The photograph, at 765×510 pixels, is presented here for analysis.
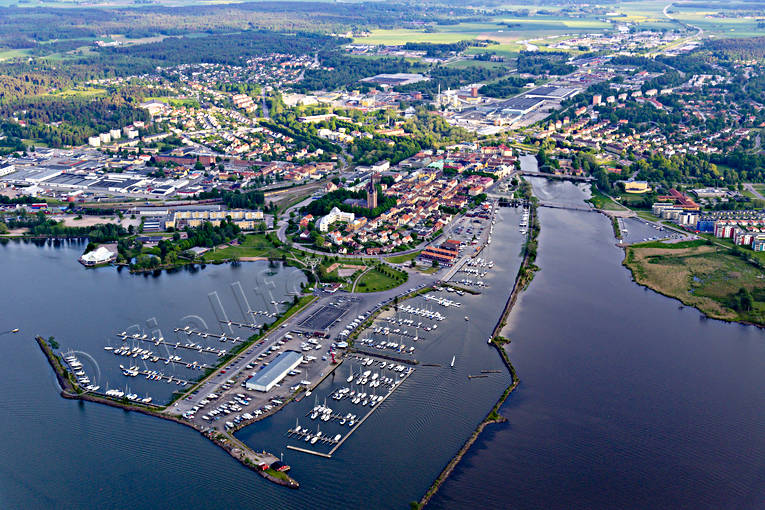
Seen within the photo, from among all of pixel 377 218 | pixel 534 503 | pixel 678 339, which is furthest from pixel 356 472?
pixel 377 218

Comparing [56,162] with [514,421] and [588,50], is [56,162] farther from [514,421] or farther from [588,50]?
[588,50]

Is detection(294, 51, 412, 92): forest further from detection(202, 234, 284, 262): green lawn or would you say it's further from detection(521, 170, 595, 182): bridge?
detection(202, 234, 284, 262): green lawn

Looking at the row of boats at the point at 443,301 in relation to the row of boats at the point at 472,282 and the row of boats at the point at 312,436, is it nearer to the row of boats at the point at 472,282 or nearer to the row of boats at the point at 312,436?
the row of boats at the point at 472,282

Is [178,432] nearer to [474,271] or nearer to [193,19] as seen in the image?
[474,271]

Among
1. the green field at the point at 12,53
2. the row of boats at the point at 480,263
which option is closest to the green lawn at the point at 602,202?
the row of boats at the point at 480,263

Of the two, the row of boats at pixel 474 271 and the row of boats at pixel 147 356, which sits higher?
the row of boats at pixel 474 271

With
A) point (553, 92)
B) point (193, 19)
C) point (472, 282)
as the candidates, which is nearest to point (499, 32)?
point (553, 92)
